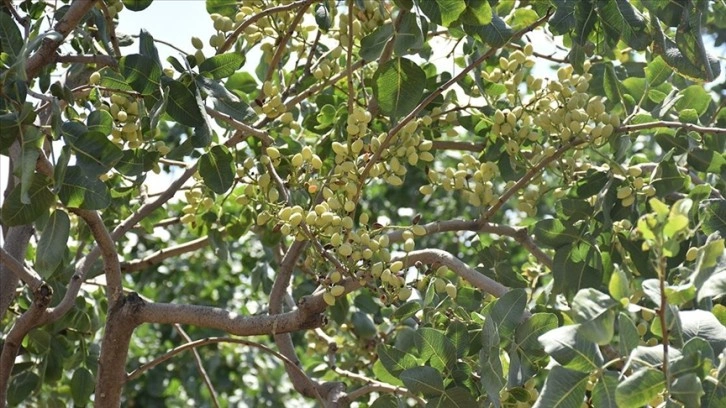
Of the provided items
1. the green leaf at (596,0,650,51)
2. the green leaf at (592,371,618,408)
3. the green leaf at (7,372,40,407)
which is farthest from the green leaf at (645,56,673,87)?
the green leaf at (7,372,40,407)

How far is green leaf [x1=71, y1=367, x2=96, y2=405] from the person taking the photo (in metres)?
2.26

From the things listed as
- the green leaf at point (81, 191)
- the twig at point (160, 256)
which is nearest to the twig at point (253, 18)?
the green leaf at point (81, 191)

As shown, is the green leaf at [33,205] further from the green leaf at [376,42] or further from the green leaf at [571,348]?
the green leaf at [571,348]

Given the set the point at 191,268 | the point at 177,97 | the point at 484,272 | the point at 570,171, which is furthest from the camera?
the point at 191,268

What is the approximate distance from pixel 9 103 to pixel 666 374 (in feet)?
3.12

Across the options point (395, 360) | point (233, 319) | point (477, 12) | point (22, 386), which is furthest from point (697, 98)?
point (22, 386)

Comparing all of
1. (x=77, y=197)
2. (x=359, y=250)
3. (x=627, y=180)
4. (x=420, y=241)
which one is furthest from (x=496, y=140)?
(x=420, y=241)

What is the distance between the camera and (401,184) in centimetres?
190

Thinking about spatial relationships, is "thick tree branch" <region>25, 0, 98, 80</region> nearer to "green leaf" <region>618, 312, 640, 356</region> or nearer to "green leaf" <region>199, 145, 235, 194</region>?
"green leaf" <region>199, 145, 235, 194</region>

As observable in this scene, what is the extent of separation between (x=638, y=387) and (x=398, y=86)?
692mm

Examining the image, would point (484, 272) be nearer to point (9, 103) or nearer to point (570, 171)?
point (570, 171)

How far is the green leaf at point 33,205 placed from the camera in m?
1.53

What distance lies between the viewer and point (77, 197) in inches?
60.2

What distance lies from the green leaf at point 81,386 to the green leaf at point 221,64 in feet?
2.89
